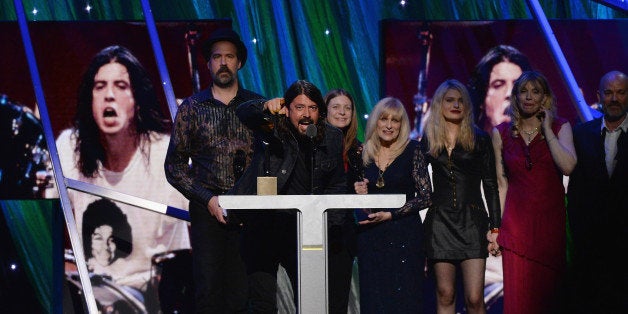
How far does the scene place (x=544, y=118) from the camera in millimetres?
3592

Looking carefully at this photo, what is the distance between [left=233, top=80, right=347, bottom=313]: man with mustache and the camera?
278 cm

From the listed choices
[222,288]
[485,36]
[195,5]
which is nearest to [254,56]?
[195,5]

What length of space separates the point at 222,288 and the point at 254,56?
5.05ft

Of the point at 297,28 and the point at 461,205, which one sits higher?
the point at 297,28

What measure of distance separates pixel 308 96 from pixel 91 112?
6.60 ft

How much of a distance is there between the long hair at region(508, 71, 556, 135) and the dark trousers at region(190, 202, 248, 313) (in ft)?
4.37

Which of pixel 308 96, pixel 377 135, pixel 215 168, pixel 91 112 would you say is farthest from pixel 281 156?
pixel 91 112

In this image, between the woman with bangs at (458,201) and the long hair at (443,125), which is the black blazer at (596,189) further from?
the long hair at (443,125)

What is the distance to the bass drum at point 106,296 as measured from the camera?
14.2 ft

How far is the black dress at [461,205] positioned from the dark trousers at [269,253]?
91cm

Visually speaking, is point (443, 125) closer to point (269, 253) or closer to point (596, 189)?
point (596, 189)

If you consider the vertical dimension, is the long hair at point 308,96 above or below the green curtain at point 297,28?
below

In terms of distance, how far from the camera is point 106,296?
433cm

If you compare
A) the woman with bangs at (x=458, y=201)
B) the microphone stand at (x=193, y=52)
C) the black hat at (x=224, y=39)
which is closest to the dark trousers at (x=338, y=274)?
the woman with bangs at (x=458, y=201)
